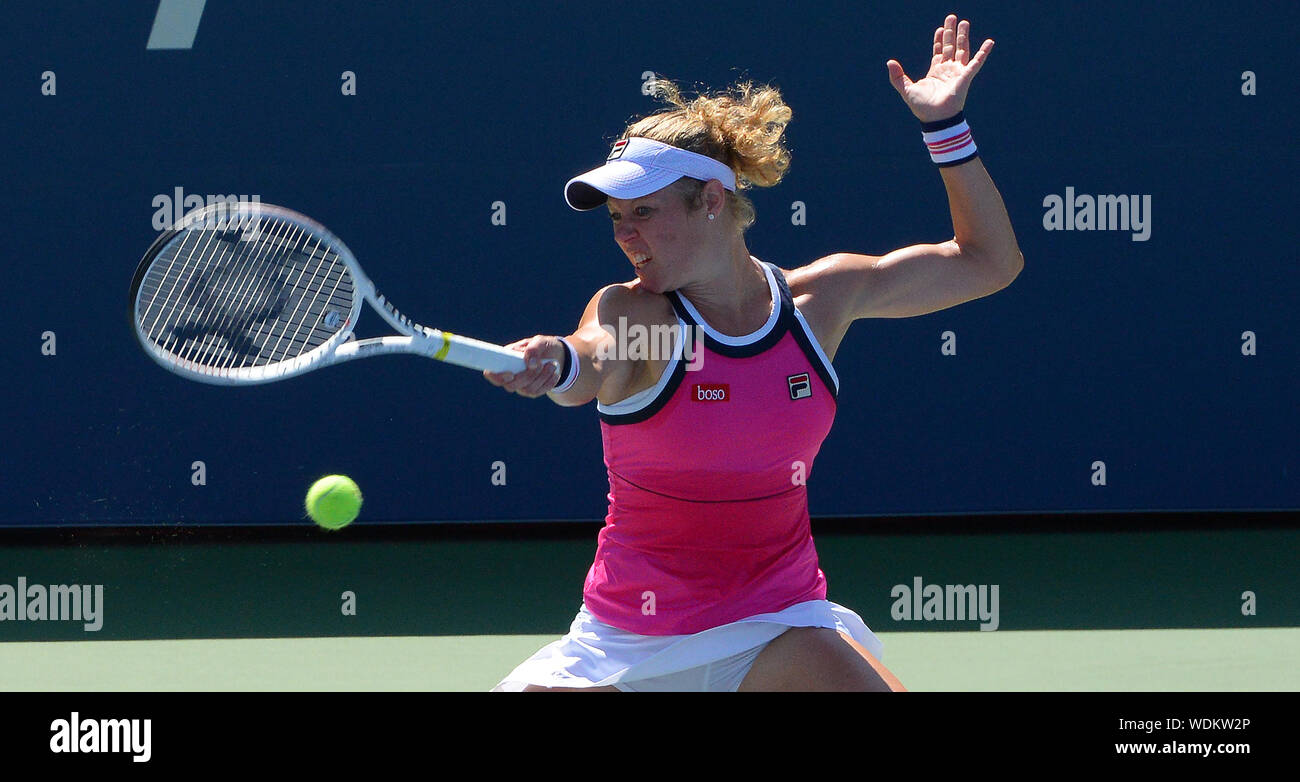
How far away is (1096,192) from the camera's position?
680cm

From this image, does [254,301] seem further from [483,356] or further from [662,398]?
[662,398]

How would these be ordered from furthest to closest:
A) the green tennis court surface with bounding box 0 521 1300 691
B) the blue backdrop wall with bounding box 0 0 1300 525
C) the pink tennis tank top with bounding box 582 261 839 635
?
1. the blue backdrop wall with bounding box 0 0 1300 525
2. the green tennis court surface with bounding box 0 521 1300 691
3. the pink tennis tank top with bounding box 582 261 839 635

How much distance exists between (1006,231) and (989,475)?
12.9ft

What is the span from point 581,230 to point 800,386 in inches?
162

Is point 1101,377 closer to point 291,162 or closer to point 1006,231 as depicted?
point 291,162

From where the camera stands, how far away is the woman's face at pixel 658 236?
2795mm

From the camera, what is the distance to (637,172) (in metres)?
2.79

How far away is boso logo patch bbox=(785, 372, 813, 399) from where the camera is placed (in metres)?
2.80

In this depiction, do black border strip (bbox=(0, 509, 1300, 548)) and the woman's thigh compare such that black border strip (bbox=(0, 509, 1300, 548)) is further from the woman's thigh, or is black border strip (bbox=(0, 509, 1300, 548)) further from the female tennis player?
the woman's thigh

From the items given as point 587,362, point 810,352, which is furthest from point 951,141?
point 587,362

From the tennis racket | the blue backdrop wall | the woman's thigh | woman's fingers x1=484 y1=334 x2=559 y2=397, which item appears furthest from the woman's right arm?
the blue backdrop wall

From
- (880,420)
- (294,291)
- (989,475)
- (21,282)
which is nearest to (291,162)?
(21,282)
